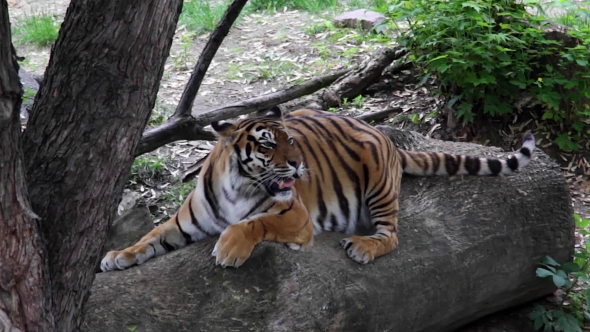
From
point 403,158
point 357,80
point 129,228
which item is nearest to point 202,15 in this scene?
point 357,80

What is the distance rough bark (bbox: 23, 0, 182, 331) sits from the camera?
2346mm

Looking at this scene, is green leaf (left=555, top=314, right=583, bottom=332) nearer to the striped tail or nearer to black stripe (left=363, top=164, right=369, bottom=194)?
the striped tail

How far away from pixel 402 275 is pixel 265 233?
736mm

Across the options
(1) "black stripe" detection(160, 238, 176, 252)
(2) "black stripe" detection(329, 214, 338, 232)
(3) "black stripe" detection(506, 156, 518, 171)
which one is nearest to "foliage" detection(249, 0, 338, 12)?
(3) "black stripe" detection(506, 156, 518, 171)

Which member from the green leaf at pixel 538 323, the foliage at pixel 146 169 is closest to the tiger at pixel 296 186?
the green leaf at pixel 538 323

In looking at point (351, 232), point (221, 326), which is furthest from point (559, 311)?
point (221, 326)

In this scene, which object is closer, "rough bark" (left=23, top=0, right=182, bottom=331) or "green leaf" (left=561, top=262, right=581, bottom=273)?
"rough bark" (left=23, top=0, right=182, bottom=331)

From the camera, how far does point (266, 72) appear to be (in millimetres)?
7684

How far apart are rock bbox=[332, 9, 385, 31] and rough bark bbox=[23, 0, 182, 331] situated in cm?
627

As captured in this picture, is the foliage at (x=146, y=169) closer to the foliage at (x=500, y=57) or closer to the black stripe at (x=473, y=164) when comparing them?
the foliage at (x=500, y=57)

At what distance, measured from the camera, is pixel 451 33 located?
5.82m

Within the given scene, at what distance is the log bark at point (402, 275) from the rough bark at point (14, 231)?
0.61 metres

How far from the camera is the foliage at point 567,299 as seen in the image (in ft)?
13.3

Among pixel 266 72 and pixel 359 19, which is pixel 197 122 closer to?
pixel 266 72
